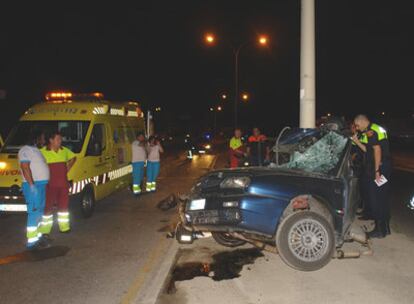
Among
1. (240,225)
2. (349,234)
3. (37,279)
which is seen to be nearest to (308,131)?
(349,234)

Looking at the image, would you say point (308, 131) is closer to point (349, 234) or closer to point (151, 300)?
point (349, 234)

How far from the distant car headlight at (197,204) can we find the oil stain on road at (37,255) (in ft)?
7.34

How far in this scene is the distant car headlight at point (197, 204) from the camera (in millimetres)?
5707

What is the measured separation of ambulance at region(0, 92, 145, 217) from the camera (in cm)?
794

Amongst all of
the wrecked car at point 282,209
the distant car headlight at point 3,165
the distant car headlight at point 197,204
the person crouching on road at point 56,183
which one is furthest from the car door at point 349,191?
the distant car headlight at point 3,165

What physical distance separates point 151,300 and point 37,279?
1.69 meters

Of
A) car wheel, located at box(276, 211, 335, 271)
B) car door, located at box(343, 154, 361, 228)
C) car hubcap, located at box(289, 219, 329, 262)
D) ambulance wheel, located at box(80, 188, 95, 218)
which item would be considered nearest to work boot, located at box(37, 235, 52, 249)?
ambulance wheel, located at box(80, 188, 95, 218)

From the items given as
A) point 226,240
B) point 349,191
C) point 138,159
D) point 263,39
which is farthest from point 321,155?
point 263,39

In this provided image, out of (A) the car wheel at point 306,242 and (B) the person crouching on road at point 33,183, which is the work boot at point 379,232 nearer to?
(A) the car wheel at point 306,242

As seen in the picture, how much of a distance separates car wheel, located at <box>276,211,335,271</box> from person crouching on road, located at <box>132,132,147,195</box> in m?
6.54

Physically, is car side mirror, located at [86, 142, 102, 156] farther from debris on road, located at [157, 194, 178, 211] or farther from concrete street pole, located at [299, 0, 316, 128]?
concrete street pole, located at [299, 0, 316, 128]

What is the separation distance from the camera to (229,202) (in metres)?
5.57

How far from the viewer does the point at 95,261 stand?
6238 millimetres

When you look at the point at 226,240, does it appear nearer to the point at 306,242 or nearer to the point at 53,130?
the point at 306,242
